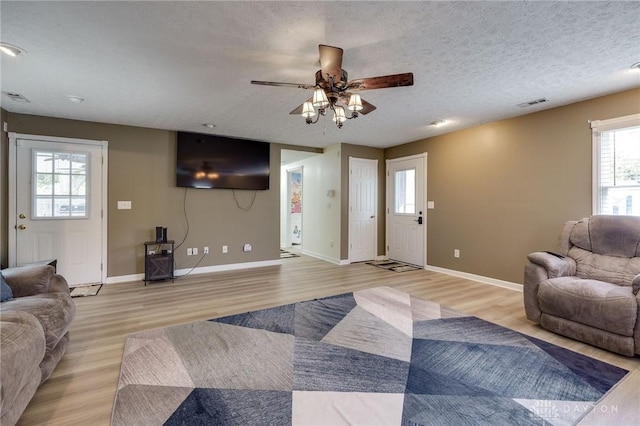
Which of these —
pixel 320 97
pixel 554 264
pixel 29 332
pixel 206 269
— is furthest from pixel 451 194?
pixel 29 332

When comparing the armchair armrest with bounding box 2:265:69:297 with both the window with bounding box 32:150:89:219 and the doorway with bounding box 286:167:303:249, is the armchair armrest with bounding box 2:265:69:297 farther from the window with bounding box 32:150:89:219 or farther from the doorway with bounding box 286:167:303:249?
the doorway with bounding box 286:167:303:249

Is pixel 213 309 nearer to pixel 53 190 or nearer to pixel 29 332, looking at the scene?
pixel 29 332

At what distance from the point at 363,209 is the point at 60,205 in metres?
5.10

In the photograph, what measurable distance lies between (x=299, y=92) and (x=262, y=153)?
255 cm

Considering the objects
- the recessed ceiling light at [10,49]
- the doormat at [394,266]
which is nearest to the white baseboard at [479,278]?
the doormat at [394,266]

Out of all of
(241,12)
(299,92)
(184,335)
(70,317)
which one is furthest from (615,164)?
(70,317)

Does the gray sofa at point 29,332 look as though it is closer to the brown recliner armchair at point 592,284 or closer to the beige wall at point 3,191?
the beige wall at point 3,191

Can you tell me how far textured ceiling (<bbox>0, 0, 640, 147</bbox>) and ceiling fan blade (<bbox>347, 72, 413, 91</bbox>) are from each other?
27 cm

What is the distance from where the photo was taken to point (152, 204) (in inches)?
190

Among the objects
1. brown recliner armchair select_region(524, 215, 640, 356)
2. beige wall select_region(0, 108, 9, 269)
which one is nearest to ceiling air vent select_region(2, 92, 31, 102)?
beige wall select_region(0, 108, 9, 269)

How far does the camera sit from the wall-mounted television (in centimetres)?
498

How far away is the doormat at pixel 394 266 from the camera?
5488mm

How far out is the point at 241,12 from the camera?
192cm

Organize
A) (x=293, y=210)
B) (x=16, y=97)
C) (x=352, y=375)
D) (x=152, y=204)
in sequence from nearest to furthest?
1. (x=352, y=375)
2. (x=16, y=97)
3. (x=152, y=204)
4. (x=293, y=210)
